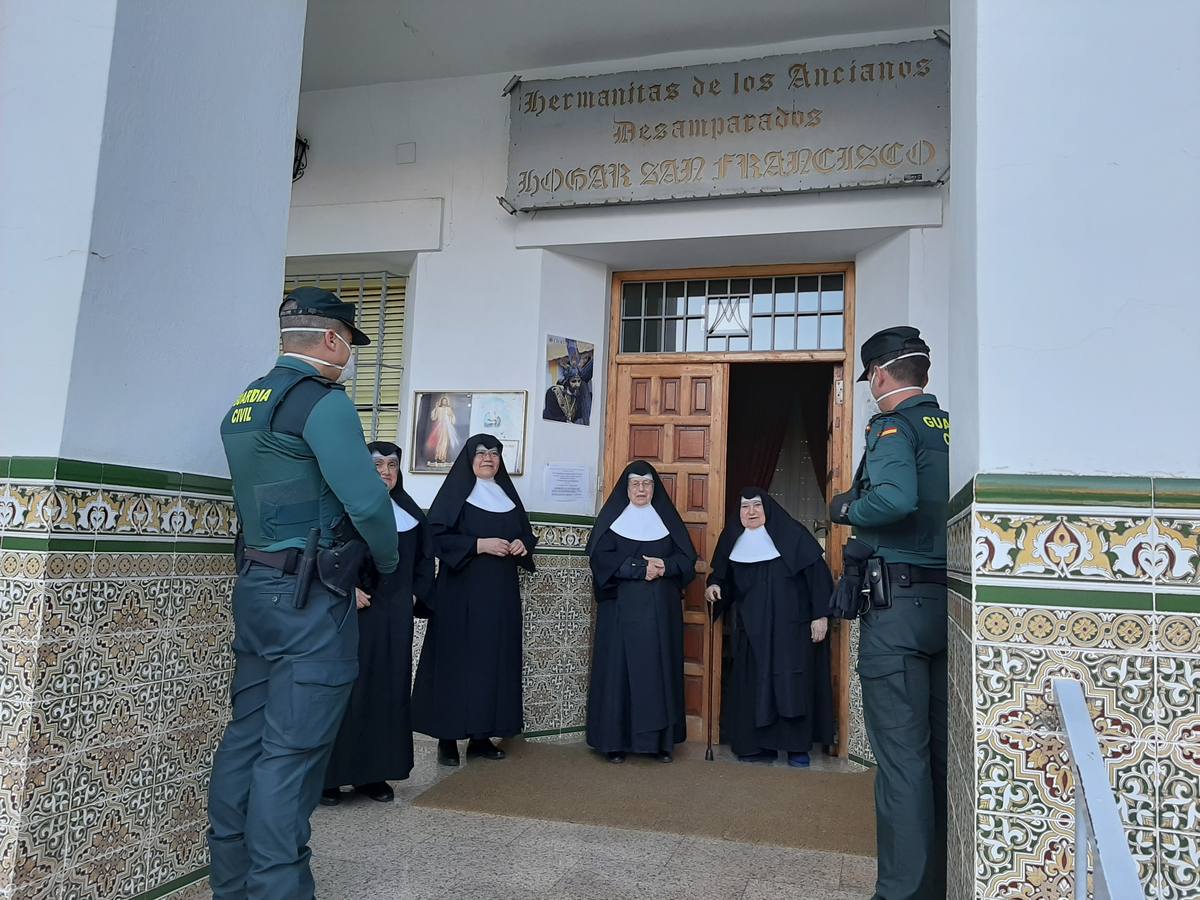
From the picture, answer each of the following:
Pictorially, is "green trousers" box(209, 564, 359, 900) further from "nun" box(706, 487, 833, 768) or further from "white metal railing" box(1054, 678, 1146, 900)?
"nun" box(706, 487, 833, 768)

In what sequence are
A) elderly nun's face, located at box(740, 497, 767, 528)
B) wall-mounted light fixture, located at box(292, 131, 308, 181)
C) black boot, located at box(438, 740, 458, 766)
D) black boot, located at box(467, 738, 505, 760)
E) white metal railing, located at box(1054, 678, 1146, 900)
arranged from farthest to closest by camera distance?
wall-mounted light fixture, located at box(292, 131, 308, 181), elderly nun's face, located at box(740, 497, 767, 528), black boot, located at box(467, 738, 505, 760), black boot, located at box(438, 740, 458, 766), white metal railing, located at box(1054, 678, 1146, 900)

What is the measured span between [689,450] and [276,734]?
3.52m

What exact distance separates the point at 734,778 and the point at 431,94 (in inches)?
166

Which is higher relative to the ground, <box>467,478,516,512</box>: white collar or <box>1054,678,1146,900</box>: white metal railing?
<box>467,478,516,512</box>: white collar

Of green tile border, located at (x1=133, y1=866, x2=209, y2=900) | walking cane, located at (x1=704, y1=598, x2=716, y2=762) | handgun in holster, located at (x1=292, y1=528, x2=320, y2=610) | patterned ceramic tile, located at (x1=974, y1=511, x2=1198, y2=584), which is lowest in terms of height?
green tile border, located at (x1=133, y1=866, x2=209, y2=900)

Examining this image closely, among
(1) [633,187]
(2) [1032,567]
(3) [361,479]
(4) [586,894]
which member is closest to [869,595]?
(2) [1032,567]

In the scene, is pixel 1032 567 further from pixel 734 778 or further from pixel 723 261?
pixel 723 261

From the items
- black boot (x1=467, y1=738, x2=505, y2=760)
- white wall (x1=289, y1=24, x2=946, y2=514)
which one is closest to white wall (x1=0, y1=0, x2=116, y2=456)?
black boot (x1=467, y1=738, x2=505, y2=760)

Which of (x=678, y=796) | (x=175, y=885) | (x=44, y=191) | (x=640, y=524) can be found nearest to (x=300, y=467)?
(x=44, y=191)

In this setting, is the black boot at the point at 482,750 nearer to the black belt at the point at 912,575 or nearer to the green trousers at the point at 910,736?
the green trousers at the point at 910,736

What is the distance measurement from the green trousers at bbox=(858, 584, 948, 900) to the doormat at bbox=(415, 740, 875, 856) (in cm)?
85

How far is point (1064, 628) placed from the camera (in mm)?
1644

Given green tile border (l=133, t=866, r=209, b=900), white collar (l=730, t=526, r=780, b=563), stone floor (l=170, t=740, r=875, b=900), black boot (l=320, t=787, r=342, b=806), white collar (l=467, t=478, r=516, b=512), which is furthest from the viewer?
white collar (l=730, t=526, r=780, b=563)

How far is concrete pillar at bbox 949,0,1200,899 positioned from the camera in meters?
1.60
